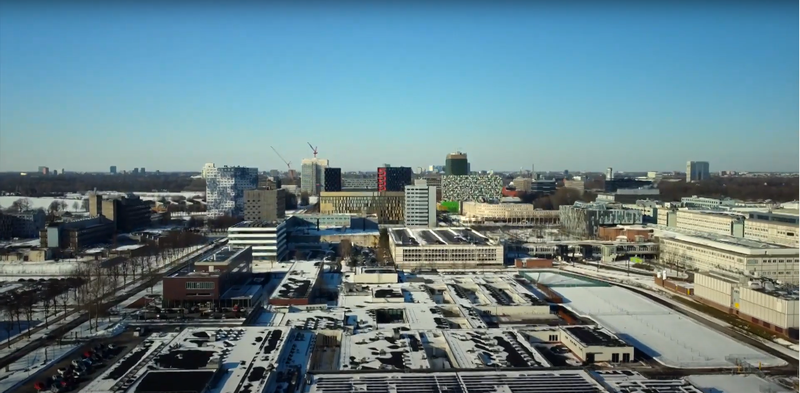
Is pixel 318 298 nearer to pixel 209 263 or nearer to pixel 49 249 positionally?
pixel 209 263

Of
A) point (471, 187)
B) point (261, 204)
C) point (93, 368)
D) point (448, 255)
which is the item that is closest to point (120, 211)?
point (261, 204)

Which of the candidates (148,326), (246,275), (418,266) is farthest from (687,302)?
(148,326)

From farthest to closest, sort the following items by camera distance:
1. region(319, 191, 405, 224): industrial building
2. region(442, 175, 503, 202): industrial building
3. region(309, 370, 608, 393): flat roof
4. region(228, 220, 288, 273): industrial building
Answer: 1. region(442, 175, 503, 202): industrial building
2. region(319, 191, 405, 224): industrial building
3. region(228, 220, 288, 273): industrial building
4. region(309, 370, 608, 393): flat roof

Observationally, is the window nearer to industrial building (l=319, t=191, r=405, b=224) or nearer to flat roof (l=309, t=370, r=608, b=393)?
flat roof (l=309, t=370, r=608, b=393)

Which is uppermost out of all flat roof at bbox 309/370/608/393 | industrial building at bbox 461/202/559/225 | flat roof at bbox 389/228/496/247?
industrial building at bbox 461/202/559/225

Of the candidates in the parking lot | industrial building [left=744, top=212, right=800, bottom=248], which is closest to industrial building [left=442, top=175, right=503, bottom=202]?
industrial building [left=744, top=212, right=800, bottom=248]

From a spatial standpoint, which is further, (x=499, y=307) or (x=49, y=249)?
(x=49, y=249)
